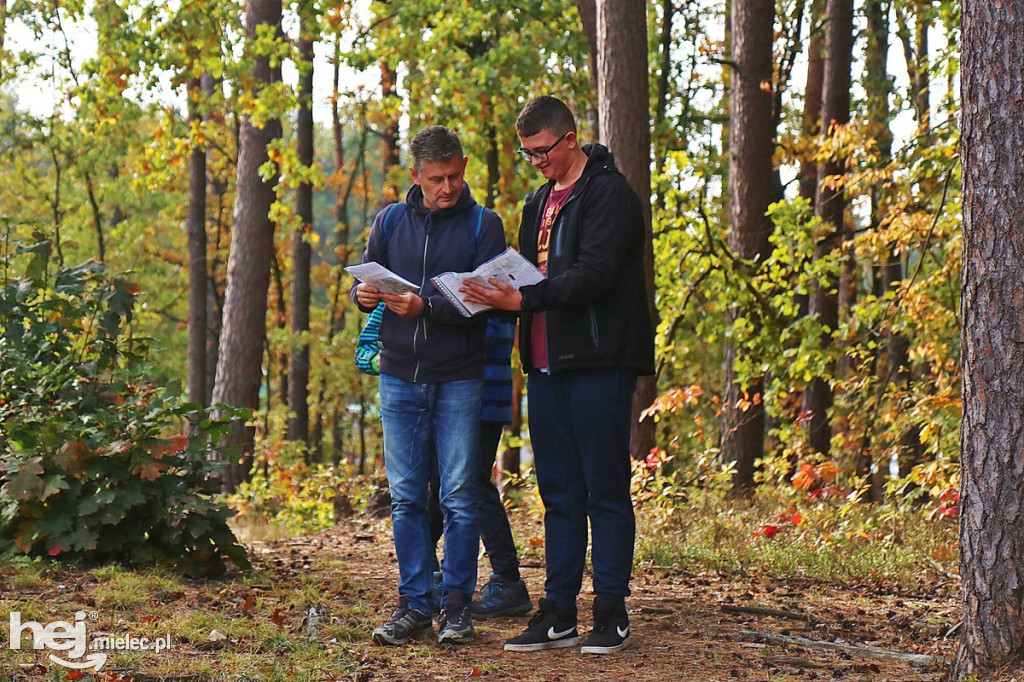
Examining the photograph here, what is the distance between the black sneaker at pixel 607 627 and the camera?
473 centimetres

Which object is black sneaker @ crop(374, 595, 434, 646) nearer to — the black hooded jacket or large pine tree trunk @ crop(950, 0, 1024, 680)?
the black hooded jacket

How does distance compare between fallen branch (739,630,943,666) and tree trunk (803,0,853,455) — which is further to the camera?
tree trunk (803,0,853,455)

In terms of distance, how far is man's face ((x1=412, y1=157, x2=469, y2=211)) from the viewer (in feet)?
15.8

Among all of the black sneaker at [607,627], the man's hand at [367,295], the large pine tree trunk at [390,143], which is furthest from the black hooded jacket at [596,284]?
the large pine tree trunk at [390,143]

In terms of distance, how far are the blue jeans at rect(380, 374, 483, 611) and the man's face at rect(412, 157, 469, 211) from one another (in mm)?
830

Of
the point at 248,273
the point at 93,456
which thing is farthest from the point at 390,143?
the point at 93,456

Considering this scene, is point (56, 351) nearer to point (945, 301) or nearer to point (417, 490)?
point (417, 490)

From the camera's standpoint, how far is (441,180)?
15.8ft

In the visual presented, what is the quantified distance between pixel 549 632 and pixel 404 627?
2.13ft

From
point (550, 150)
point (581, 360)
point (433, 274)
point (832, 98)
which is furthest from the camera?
point (832, 98)

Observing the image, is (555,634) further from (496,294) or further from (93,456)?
(93,456)

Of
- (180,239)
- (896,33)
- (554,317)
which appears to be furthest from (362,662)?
(180,239)

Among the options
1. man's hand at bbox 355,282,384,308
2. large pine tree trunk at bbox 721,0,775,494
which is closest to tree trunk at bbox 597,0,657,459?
large pine tree trunk at bbox 721,0,775,494

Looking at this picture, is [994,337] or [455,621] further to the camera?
[455,621]
